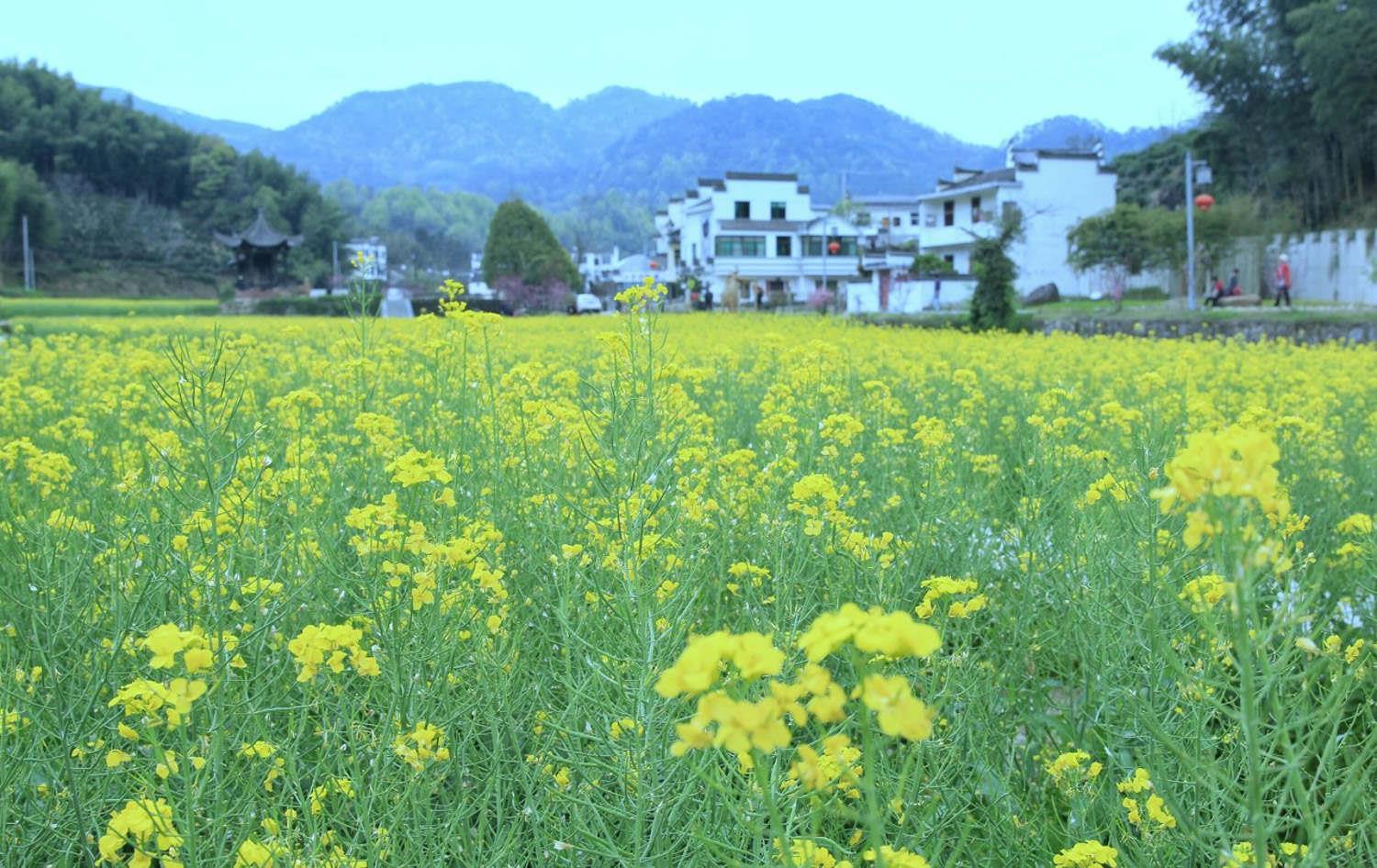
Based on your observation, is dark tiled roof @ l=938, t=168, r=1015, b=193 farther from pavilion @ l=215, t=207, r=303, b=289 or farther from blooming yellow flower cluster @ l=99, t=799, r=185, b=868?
blooming yellow flower cluster @ l=99, t=799, r=185, b=868

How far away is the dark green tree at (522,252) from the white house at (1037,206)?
16.1 m

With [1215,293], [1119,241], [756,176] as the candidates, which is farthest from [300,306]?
[1215,293]

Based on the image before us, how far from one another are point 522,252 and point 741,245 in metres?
12.0

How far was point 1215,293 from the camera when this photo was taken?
21.6 m

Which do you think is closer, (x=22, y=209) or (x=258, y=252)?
(x=258, y=252)

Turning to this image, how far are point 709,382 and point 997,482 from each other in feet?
9.75

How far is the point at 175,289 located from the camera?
54.5 metres

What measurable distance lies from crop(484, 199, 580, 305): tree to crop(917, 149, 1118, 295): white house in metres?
16.0

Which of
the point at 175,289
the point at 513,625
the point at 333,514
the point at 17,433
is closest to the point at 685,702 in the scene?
the point at 513,625

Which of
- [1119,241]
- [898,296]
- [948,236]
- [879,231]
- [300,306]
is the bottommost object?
[898,296]

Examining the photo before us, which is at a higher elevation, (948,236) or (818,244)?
(818,244)

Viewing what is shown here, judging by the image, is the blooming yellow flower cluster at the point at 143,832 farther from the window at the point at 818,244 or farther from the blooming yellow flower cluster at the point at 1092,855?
the window at the point at 818,244

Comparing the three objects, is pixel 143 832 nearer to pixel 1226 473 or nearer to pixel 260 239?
pixel 1226 473

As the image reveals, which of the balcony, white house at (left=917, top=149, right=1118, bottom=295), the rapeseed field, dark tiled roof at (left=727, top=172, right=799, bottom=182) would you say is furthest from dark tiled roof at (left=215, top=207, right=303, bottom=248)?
the rapeseed field
